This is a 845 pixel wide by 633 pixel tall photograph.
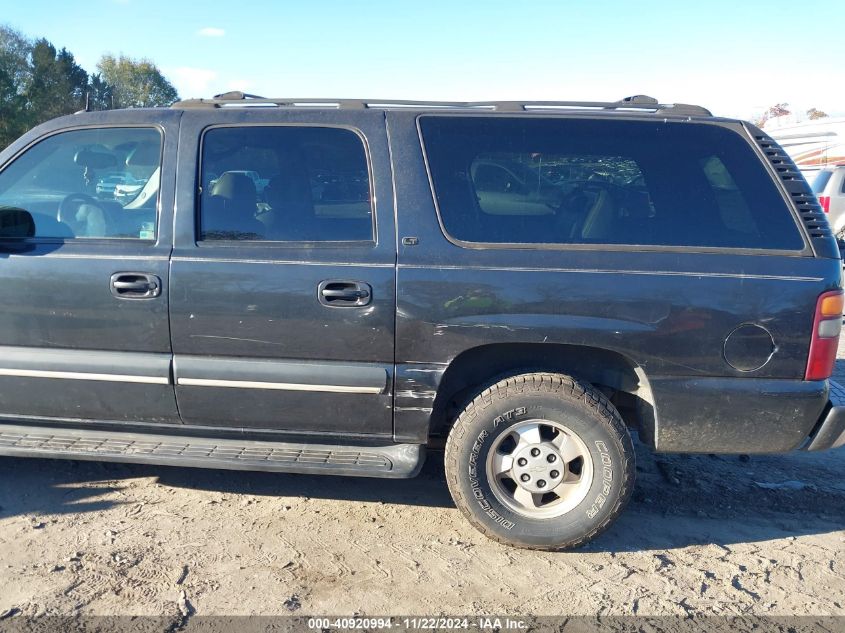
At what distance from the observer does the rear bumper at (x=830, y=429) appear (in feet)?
10.3

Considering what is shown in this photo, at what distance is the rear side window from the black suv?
0.01 metres

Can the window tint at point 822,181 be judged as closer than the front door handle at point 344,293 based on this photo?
No

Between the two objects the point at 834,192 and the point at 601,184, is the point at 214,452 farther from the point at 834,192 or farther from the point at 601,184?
the point at 834,192

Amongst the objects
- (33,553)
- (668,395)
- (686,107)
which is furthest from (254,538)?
(686,107)

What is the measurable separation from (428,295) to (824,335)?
1778 millimetres

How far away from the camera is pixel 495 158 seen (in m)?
3.37

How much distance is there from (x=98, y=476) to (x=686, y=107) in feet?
12.5

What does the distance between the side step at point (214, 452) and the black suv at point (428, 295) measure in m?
0.01

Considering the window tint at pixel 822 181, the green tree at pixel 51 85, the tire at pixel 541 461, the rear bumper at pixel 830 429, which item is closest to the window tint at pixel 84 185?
the tire at pixel 541 461

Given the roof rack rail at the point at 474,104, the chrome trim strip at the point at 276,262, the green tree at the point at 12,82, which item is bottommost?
the chrome trim strip at the point at 276,262

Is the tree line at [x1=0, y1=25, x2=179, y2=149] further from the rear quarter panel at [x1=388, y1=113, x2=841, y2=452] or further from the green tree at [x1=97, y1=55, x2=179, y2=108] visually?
the rear quarter panel at [x1=388, y1=113, x2=841, y2=452]

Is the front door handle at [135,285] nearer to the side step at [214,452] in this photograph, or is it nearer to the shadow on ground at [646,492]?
the side step at [214,452]

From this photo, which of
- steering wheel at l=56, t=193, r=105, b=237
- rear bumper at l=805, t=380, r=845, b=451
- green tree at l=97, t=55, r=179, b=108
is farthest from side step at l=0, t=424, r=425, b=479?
green tree at l=97, t=55, r=179, b=108

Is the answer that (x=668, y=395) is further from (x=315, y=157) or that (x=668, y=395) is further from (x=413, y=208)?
(x=315, y=157)
